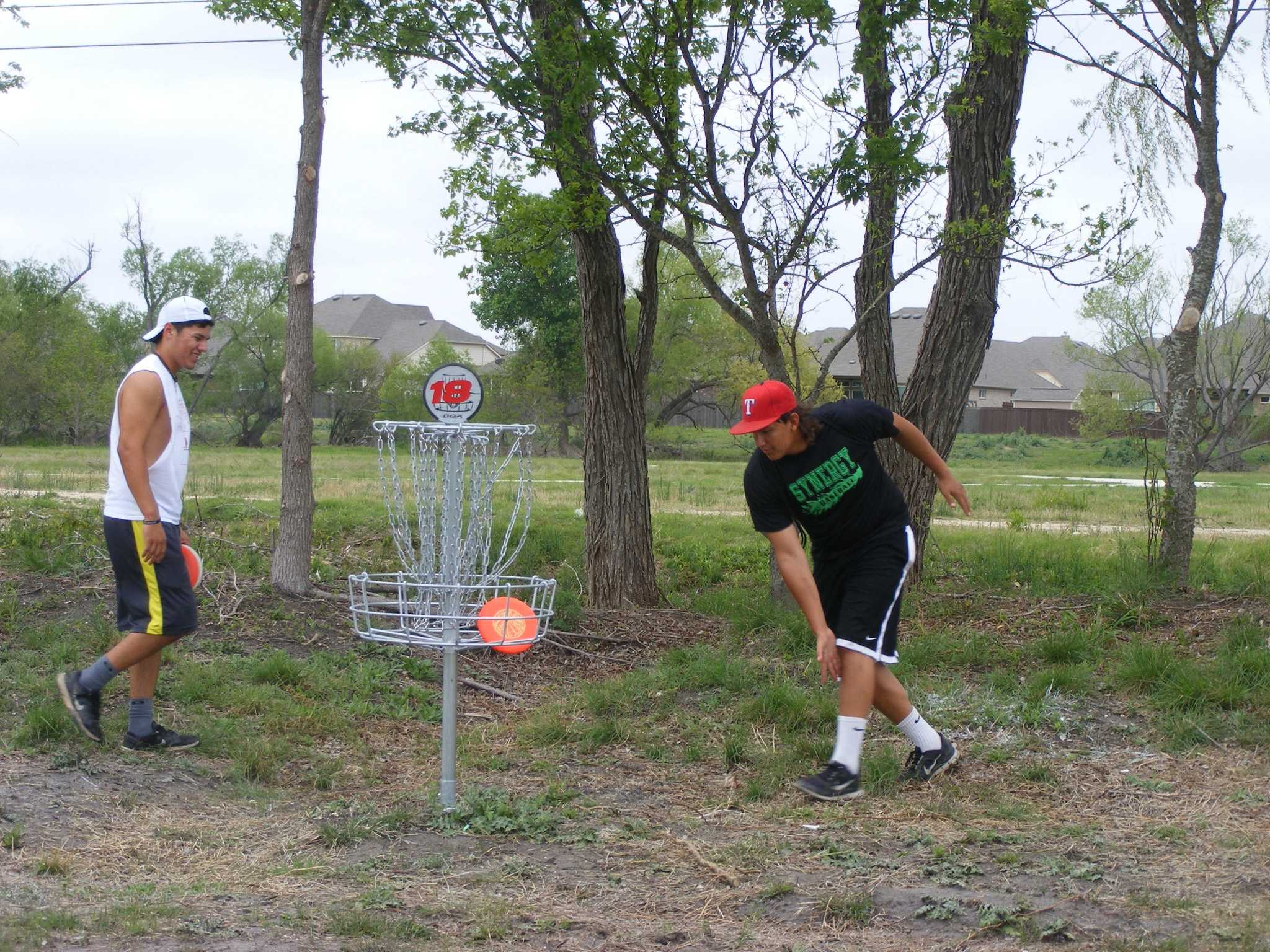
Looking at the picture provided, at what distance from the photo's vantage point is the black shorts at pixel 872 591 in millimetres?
4758

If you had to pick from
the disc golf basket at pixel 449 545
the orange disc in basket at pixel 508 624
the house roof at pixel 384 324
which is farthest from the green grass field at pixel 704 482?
the house roof at pixel 384 324

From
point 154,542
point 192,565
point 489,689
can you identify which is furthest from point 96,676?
point 489,689

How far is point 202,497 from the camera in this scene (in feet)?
45.9

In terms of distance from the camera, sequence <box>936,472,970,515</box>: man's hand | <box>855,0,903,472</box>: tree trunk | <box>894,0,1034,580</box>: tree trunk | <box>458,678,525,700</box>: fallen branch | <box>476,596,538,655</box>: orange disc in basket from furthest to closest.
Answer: <box>894,0,1034,580</box>: tree trunk → <box>855,0,903,472</box>: tree trunk → <box>458,678,525,700</box>: fallen branch → <box>936,472,970,515</box>: man's hand → <box>476,596,538,655</box>: orange disc in basket

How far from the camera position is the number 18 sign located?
1030cm

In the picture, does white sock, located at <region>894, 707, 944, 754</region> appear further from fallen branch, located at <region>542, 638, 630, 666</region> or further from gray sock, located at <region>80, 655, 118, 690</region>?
gray sock, located at <region>80, 655, 118, 690</region>

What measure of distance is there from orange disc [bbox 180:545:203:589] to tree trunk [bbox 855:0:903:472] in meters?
4.59

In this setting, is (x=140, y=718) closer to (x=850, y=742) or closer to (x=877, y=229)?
(x=850, y=742)

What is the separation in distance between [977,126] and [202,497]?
9.98m

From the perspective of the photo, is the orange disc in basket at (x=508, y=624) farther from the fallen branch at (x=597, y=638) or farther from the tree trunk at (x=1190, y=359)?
the tree trunk at (x=1190, y=359)

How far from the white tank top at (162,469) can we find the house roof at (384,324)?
5770 centimetres

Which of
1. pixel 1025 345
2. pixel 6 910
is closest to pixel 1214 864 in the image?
pixel 6 910

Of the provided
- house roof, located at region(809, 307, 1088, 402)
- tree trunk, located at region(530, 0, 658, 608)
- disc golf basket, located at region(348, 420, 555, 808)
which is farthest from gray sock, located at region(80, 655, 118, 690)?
house roof, located at region(809, 307, 1088, 402)

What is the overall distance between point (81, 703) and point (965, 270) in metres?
6.35
